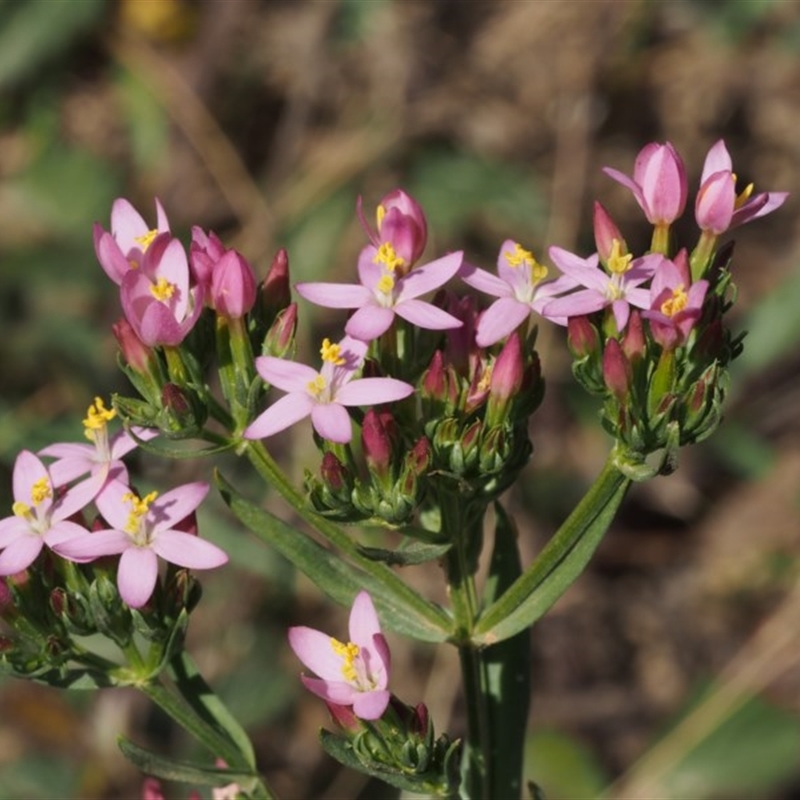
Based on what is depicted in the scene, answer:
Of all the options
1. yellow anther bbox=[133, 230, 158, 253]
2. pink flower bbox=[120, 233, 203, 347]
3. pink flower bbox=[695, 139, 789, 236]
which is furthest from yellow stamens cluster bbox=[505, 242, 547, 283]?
yellow anther bbox=[133, 230, 158, 253]

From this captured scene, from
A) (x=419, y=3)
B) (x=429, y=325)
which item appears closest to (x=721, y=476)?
(x=419, y=3)

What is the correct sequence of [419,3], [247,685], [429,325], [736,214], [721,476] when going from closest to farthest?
[429,325], [736,214], [247,685], [721,476], [419,3]

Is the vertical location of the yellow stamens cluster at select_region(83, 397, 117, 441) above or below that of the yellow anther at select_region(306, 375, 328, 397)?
above

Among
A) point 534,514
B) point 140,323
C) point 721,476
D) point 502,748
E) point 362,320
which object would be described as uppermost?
point 140,323

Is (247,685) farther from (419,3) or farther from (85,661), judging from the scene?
(419,3)

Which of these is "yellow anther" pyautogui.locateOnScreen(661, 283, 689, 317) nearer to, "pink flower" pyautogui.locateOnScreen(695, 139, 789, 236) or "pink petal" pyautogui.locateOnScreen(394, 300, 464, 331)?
"pink flower" pyautogui.locateOnScreen(695, 139, 789, 236)

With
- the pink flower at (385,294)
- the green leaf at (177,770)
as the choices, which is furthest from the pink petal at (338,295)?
the green leaf at (177,770)

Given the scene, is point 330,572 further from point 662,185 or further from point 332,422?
point 662,185
